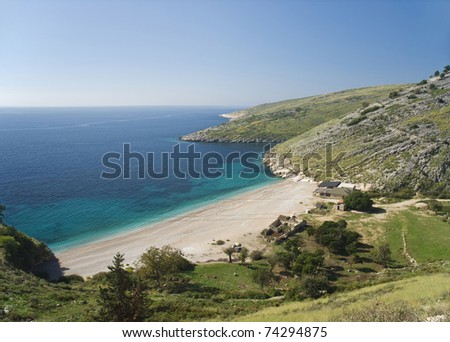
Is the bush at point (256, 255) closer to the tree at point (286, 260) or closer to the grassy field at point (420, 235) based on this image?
the tree at point (286, 260)

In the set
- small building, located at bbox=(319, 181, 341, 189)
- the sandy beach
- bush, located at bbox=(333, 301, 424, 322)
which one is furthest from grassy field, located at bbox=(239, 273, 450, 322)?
small building, located at bbox=(319, 181, 341, 189)

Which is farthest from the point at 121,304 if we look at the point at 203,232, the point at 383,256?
the point at 203,232

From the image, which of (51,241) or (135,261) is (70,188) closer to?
(51,241)

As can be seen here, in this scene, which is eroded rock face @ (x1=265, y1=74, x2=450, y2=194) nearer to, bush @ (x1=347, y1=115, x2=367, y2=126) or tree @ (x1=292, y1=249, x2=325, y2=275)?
bush @ (x1=347, y1=115, x2=367, y2=126)

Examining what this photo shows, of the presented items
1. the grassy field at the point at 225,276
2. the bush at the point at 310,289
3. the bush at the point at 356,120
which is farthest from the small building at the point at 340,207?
the bush at the point at 356,120

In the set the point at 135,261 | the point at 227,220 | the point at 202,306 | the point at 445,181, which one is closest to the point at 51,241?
the point at 135,261

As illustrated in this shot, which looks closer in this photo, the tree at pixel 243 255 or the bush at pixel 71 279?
the bush at pixel 71 279

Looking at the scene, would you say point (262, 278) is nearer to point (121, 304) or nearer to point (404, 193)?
point (121, 304)
